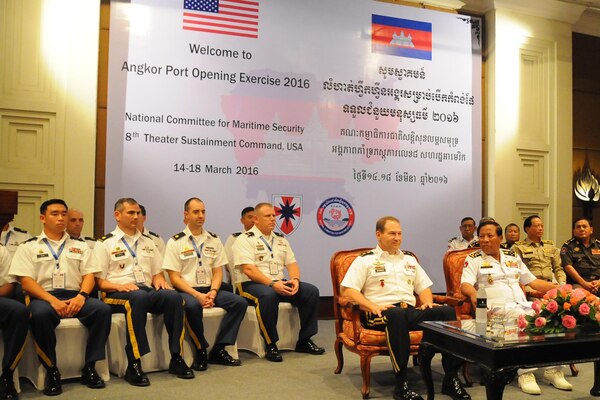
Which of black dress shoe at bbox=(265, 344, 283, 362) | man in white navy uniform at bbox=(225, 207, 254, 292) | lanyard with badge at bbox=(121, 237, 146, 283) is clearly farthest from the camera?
man in white navy uniform at bbox=(225, 207, 254, 292)

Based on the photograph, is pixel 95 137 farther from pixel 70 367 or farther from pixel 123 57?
pixel 70 367

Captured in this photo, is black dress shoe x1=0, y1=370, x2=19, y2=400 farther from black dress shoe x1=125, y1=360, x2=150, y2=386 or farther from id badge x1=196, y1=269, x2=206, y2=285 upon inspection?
id badge x1=196, y1=269, x2=206, y2=285

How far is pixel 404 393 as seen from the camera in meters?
3.59

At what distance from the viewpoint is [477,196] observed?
7.38 m

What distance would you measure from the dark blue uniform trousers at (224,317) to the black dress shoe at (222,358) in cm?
7

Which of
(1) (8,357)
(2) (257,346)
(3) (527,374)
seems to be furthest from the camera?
(2) (257,346)

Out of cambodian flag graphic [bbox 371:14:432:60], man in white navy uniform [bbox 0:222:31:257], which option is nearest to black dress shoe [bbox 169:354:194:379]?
man in white navy uniform [bbox 0:222:31:257]

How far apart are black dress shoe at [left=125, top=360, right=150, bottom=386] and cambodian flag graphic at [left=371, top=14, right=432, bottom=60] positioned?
171 inches

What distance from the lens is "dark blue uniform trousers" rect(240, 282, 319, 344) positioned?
186 inches

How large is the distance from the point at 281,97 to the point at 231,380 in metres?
3.24

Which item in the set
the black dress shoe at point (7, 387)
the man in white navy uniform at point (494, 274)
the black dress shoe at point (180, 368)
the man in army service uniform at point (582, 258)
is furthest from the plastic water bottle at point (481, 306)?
the black dress shoe at point (7, 387)

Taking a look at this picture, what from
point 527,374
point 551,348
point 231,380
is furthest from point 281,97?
point 551,348

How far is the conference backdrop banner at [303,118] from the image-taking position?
589 centimetres

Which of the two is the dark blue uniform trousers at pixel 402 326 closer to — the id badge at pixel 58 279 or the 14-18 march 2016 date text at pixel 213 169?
the id badge at pixel 58 279
